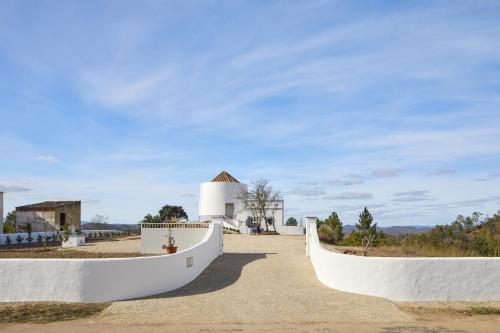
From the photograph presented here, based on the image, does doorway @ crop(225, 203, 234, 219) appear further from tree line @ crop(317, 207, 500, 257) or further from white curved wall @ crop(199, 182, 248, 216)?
tree line @ crop(317, 207, 500, 257)

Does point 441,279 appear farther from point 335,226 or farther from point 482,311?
point 335,226

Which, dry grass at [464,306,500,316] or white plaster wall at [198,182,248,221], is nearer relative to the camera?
dry grass at [464,306,500,316]

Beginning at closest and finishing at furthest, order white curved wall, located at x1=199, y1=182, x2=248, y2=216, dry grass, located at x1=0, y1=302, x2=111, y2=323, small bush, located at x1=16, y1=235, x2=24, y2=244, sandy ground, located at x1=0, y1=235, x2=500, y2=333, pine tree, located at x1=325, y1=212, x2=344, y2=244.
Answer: sandy ground, located at x1=0, y1=235, x2=500, y2=333
dry grass, located at x1=0, y1=302, x2=111, y2=323
small bush, located at x1=16, y1=235, x2=24, y2=244
pine tree, located at x1=325, y1=212, x2=344, y2=244
white curved wall, located at x1=199, y1=182, x2=248, y2=216

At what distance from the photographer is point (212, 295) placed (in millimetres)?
13414

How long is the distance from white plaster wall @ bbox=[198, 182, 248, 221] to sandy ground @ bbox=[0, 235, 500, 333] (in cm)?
4009

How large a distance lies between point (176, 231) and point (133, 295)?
1392 centimetres

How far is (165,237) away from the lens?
2658cm

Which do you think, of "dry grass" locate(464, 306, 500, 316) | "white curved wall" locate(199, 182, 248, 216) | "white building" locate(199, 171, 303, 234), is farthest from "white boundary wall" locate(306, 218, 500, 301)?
"white curved wall" locate(199, 182, 248, 216)

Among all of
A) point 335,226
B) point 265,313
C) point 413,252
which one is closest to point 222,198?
point 335,226

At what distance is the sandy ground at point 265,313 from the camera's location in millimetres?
10055

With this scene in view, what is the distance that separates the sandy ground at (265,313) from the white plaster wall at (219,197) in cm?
4009

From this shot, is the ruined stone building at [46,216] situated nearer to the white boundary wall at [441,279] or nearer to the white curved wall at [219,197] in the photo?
the white curved wall at [219,197]

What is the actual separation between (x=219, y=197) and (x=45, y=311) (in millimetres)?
45156

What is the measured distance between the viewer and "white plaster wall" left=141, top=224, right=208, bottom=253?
1049 inches
